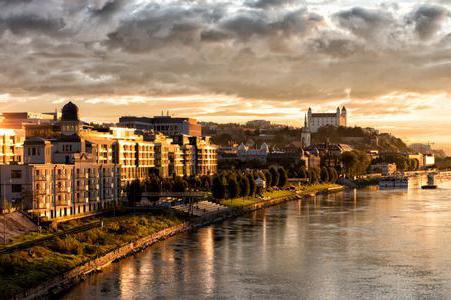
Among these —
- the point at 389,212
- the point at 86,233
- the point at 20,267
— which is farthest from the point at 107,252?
the point at 389,212

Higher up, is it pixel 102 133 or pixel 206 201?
pixel 102 133

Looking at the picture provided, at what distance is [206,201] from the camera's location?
97.4 m

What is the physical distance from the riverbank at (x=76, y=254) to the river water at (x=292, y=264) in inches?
38.7

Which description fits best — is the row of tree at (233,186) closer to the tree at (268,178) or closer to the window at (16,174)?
the tree at (268,178)

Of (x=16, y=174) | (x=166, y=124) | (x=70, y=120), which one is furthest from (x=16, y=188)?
(x=166, y=124)

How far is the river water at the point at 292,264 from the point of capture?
44312 millimetres

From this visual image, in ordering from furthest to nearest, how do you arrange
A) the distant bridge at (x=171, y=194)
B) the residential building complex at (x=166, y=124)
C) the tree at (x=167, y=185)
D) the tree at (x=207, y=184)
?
1. the residential building complex at (x=166, y=124)
2. the tree at (x=207, y=184)
3. the tree at (x=167, y=185)
4. the distant bridge at (x=171, y=194)

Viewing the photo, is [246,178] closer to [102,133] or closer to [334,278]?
[102,133]

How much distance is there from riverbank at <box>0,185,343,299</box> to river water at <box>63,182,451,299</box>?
0.98m

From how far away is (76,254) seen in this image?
169 feet

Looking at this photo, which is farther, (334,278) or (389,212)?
(389,212)

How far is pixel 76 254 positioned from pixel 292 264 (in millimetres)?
14127

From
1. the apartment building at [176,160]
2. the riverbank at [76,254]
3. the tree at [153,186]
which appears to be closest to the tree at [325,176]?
the apartment building at [176,160]

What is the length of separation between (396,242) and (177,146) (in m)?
69.3
